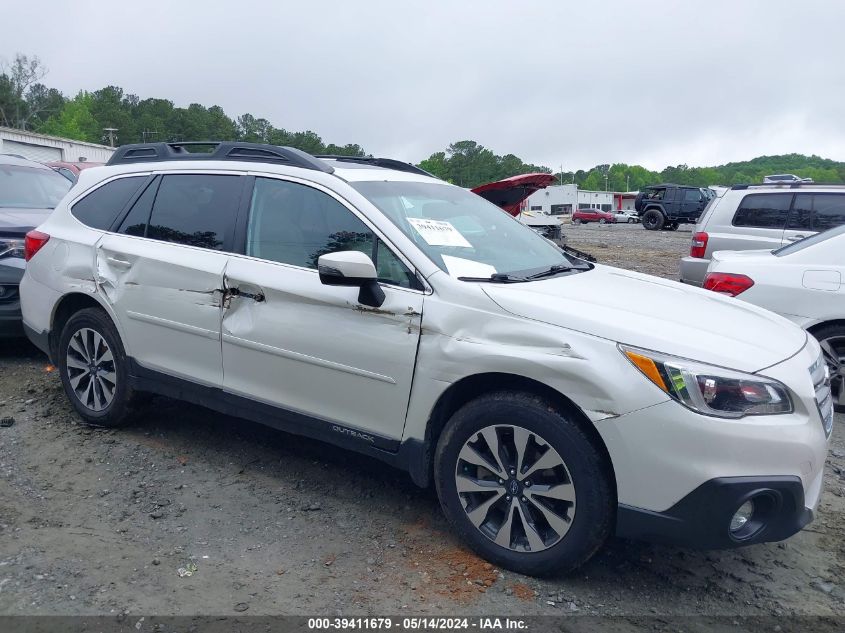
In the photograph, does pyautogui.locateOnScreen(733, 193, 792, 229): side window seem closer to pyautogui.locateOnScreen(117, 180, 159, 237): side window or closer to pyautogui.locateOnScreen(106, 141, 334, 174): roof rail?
pyautogui.locateOnScreen(106, 141, 334, 174): roof rail

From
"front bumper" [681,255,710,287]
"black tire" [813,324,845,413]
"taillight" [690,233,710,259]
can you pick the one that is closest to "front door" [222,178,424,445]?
"black tire" [813,324,845,413]

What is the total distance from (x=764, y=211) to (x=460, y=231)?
593 centimetres

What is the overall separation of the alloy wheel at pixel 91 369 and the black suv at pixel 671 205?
107 ft

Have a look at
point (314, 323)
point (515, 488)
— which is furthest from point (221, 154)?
point (515, 488)

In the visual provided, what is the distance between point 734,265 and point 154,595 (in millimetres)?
4687

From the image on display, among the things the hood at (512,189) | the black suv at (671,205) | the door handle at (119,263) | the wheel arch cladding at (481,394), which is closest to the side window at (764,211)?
the hood at (512,189)

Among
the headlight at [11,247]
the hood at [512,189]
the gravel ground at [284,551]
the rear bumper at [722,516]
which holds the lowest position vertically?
the gravel ground at [284,551]

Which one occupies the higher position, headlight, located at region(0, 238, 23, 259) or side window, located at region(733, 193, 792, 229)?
side window, located at region(733, 193, 792, 229)

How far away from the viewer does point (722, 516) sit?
2.73 meters

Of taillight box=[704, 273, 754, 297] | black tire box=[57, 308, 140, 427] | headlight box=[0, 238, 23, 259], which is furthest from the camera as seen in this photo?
headlight box=[0, 238, 23, 259]

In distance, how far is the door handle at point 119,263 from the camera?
171 inches

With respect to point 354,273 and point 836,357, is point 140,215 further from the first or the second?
point 836,357

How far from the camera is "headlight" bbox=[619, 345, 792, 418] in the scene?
9.02 ft

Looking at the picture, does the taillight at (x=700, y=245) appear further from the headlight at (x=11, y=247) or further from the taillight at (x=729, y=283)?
the headlight at (x=11, y=247)
